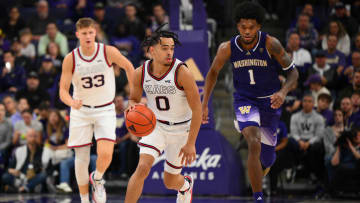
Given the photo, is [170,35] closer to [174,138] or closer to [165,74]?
[165,74]

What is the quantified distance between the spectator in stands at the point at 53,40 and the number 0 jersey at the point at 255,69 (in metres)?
7.09

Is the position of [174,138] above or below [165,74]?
below

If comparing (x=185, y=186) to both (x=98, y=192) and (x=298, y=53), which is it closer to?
(x=98, y=192)

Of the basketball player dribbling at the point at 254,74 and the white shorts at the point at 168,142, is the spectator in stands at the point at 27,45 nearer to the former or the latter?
the basketball player dribbling at the point at 254,74

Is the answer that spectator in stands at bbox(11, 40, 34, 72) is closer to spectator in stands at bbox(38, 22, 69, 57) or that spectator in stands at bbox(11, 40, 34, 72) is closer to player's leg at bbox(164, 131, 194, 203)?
spectator in stands at bbox(38, 22, 69, 57)

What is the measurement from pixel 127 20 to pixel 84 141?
244 inches

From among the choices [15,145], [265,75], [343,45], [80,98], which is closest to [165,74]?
[265,75]

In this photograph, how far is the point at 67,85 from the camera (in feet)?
25.5

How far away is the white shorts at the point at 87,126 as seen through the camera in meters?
→ 7.94

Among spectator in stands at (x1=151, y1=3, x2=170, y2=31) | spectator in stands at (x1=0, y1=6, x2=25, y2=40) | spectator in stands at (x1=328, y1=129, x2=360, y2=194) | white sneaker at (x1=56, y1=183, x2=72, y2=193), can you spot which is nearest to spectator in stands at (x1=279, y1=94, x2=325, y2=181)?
spectator in stands at (x1=328, y1=129, x2=360, y2=194)

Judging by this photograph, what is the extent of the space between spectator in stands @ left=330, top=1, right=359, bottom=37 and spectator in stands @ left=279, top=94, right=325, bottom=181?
2943 millimetres

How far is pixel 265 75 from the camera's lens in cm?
718


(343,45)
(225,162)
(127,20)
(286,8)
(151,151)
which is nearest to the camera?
(151,151)

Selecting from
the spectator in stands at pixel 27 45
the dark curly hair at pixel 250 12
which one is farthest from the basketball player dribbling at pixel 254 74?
the spectator in stands at pixel 27 45
